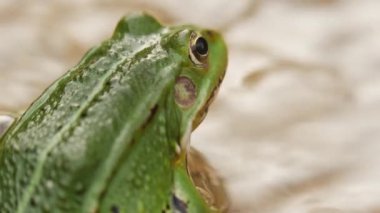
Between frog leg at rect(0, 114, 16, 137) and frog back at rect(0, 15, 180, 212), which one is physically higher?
frog leg at rect(0, 114, 16, 137)

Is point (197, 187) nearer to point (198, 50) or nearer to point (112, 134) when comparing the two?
point (198, 50)

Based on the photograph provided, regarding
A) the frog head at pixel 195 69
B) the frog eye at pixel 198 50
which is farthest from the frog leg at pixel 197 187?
the frog eye at pixel 198 50

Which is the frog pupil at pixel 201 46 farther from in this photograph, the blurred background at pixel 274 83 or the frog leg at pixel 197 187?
the blurred background at pixel 274 83

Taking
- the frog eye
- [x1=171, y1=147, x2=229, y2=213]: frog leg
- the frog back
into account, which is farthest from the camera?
the frog eye

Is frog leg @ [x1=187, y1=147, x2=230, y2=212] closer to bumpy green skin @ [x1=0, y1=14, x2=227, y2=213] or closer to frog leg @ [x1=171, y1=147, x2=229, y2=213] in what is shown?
frog leg @ [x1=171, y1=147, x2=229, y2=213]

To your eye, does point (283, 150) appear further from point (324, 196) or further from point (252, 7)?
point (252, 7)

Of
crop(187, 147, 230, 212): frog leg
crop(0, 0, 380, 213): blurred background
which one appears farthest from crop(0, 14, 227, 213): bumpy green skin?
crop(0, 0, 380, 213): blurred background
